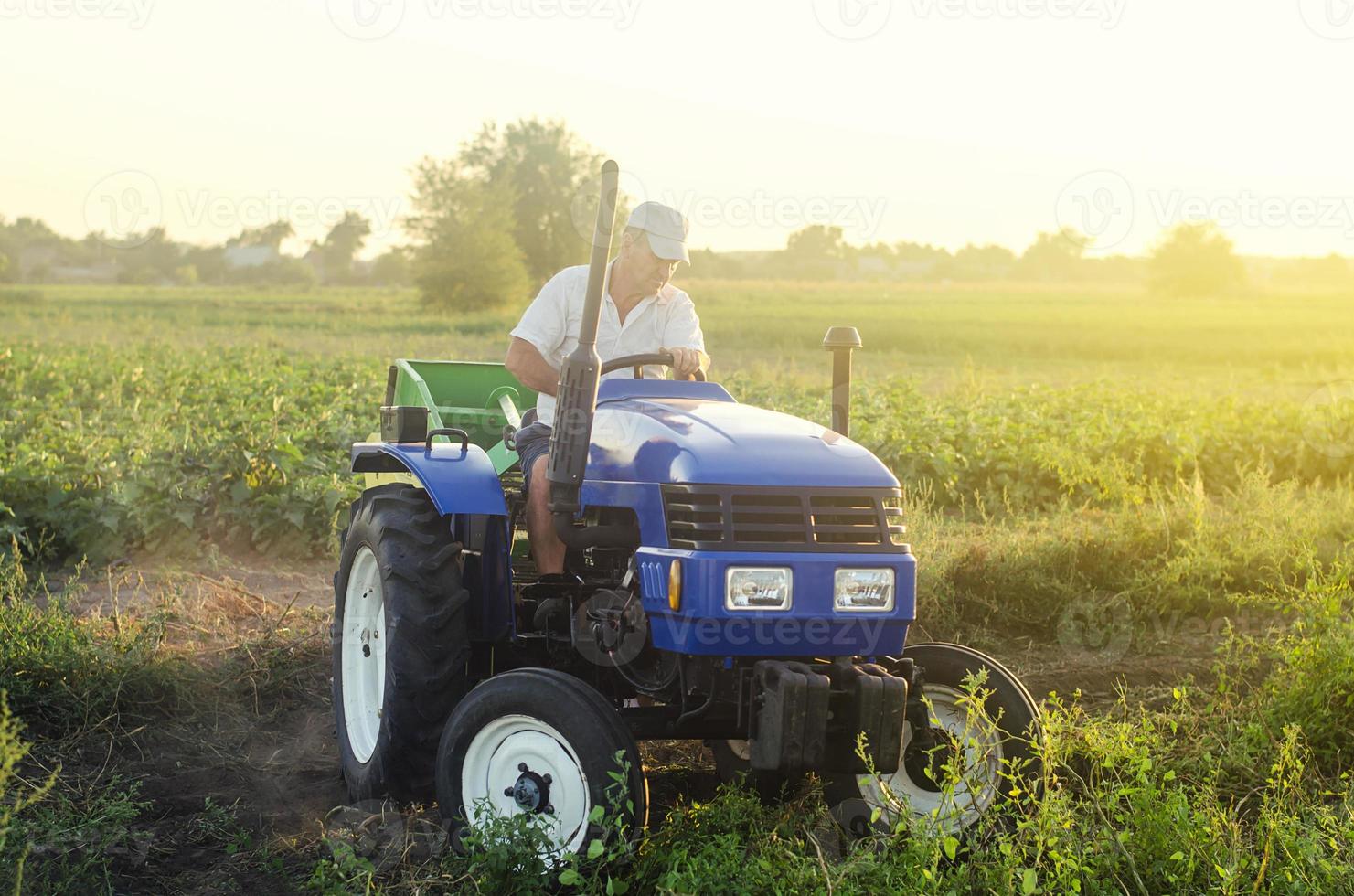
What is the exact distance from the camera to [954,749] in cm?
371

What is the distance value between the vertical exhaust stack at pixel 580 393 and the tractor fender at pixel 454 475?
430 mm

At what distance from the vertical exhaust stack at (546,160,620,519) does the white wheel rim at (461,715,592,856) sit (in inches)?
25.4

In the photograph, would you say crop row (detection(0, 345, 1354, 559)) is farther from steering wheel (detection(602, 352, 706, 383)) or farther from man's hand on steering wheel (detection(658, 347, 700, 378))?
steering wheel (detection(602, 352, 706, 383))

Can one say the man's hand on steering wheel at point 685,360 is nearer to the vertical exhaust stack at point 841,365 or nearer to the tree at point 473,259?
the vertical exhaust stack at point 841,365

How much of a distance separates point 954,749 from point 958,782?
15 centimetres

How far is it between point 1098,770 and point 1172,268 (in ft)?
188

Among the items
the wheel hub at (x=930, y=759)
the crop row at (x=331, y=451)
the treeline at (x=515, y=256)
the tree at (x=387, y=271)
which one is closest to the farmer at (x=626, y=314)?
the wheel hub at (x=930, y=759)

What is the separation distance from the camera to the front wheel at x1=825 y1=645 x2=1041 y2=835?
3748 millimetres

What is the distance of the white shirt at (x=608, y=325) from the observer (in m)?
4.65

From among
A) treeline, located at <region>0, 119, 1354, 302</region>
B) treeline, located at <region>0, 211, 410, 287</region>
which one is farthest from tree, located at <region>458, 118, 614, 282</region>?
treeline, located at <region>0, 211, 410, 287</region>

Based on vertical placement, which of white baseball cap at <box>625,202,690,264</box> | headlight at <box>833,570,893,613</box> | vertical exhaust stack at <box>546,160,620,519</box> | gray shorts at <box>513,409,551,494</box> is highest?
white baseball cap at <box>625,202,690,264</box>

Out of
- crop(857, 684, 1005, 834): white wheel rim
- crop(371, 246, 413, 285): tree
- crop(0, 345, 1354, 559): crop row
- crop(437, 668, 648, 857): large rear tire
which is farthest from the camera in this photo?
crop(371, 246, 413, 285): tree

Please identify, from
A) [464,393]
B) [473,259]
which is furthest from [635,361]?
[473,259]

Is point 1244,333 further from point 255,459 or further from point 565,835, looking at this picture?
point 565,835
